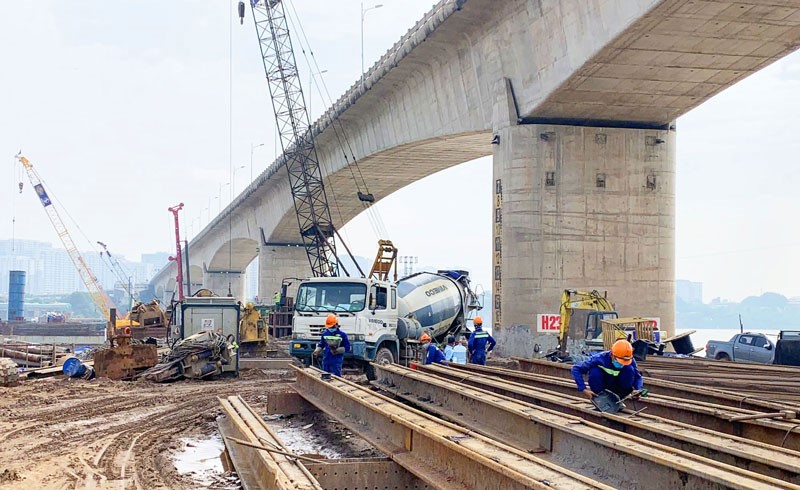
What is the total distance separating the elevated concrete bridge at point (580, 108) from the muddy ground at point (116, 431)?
353 inches

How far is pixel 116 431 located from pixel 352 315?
26.5ft

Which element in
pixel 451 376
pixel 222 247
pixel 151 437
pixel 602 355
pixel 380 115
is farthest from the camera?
pixel 222 247

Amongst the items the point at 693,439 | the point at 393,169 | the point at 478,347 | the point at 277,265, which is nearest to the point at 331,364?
the point at 478,347

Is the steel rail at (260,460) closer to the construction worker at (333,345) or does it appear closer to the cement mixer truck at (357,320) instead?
the construction worker at (333,345)

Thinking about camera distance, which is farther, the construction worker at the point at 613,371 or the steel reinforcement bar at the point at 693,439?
the construction worker at the point at 613,371

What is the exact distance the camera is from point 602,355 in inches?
367

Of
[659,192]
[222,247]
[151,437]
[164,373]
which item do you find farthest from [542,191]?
[222,247]

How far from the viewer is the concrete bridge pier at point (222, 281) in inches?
3930

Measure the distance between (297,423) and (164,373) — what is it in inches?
282

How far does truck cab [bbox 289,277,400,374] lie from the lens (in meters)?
20.2

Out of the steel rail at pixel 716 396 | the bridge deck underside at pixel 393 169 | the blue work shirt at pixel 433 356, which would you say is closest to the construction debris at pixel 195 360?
the blue work shirt at pixel 433 356

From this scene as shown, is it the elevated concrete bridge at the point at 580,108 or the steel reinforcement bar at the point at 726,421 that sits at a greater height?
the elevated concrete bridge at the point at 580,108

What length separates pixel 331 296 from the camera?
2067 centimetres

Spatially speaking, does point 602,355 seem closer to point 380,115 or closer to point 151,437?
point 151,437
